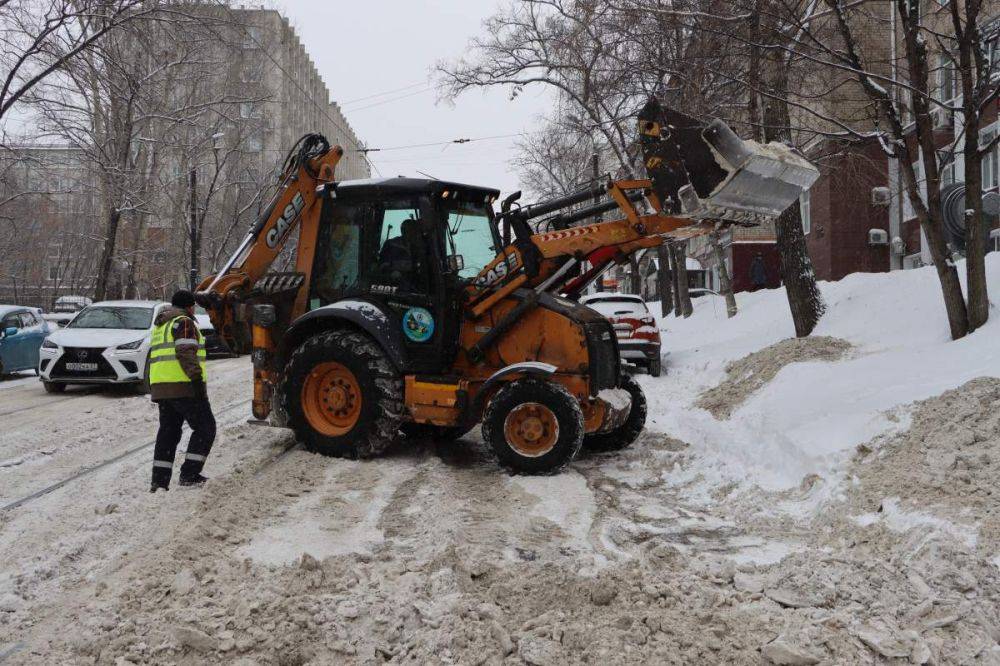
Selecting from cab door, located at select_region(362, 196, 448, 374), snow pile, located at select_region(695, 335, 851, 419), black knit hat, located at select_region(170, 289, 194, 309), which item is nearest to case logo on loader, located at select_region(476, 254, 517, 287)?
cab door, located at select_region(362, 196, 448, 374)

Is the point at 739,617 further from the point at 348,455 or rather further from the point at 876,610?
the point at 348,455

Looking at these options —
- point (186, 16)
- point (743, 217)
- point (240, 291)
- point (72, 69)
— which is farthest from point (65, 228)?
point (743, 217)

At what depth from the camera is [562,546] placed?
5.43 metres

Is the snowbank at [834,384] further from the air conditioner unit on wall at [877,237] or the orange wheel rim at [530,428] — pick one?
the air conditioner unit on wall at [877,237]

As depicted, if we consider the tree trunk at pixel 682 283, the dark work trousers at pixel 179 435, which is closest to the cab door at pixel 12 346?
the dark work trousers at pixel 179 435

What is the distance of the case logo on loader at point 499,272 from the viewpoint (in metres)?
8.29

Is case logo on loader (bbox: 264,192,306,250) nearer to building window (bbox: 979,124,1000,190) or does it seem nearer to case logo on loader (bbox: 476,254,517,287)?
case logo on loader (bbox: 476,254,517,287)

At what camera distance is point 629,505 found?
22.0ft

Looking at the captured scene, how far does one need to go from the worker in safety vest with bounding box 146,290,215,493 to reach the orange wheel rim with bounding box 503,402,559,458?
2.53 m

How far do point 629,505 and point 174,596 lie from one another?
3483mm

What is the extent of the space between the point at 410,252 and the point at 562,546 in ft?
12.6

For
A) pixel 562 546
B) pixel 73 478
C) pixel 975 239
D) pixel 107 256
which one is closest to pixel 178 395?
pixel 73 478

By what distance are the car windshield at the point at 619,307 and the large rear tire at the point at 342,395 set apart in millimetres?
7789

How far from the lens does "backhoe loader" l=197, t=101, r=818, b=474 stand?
7645 mm
